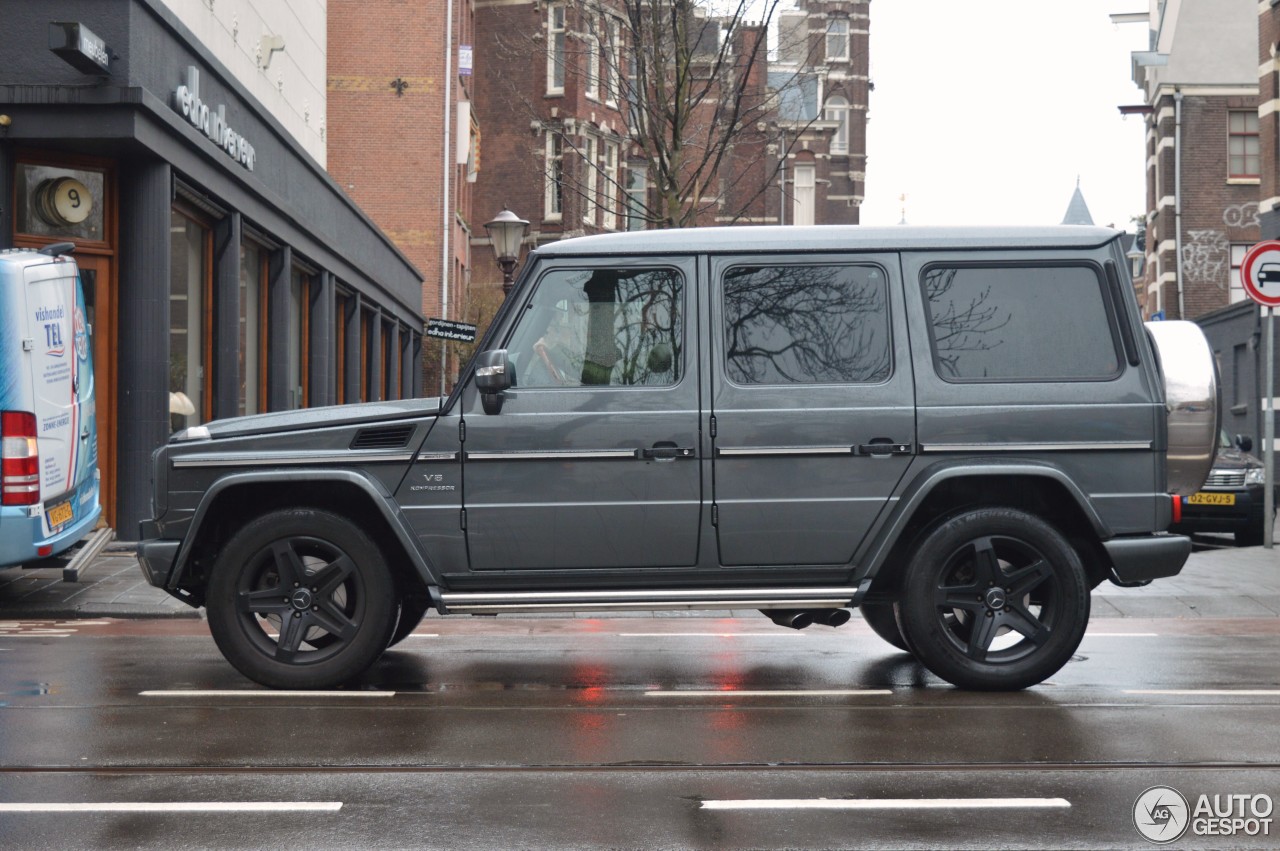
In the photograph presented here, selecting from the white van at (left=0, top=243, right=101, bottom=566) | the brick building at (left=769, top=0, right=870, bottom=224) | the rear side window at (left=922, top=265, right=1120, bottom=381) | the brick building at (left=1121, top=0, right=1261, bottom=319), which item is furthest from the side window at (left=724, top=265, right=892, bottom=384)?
the brick building at (left=769, top=0, right=870, bottom=224)

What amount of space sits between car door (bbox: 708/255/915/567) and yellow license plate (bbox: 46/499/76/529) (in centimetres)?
547

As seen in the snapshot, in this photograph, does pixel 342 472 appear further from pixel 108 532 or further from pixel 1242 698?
pixel 108 532

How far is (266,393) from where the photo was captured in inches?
795

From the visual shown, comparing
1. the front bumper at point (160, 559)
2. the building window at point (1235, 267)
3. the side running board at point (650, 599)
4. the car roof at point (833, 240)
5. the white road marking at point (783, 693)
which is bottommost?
the white road marking at point (783, 693)

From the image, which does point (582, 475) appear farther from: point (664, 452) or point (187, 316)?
point (187, 316)

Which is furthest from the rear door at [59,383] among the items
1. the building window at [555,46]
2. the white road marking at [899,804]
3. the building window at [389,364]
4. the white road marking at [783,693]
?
the building window at [555,46]

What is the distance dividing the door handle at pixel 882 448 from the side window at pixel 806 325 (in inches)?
12.0

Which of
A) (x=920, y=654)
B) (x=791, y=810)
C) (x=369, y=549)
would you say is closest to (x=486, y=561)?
(x=369, y=549)

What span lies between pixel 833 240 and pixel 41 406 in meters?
5.78

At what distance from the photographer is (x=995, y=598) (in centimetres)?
714

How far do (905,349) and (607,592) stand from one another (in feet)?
5.91

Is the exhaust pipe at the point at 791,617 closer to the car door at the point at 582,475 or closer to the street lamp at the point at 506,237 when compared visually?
the car door at the point at 582,475

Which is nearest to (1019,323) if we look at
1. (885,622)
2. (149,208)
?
(885,622)

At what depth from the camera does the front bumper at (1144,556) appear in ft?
23.2
